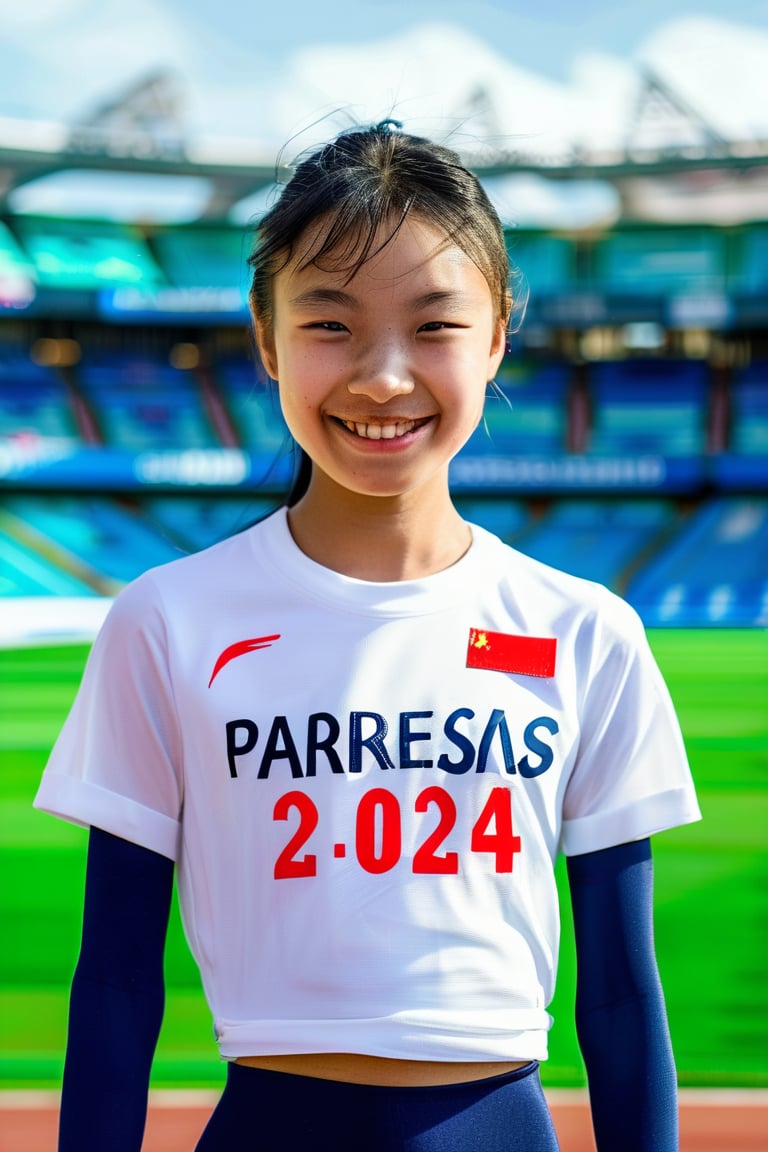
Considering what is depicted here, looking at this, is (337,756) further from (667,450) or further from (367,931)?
(667,450)

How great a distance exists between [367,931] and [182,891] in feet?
0.71

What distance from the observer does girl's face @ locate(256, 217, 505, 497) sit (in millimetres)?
1180

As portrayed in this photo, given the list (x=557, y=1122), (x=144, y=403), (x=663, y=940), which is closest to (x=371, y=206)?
(x=557, y=1122)

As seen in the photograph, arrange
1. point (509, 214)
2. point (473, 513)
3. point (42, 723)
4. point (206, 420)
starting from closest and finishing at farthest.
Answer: point (509, 214), point (42, 723), point (473, 513), point (206, 420)

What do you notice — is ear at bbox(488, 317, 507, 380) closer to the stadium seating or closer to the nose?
the nose

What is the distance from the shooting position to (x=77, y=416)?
66.8 ft

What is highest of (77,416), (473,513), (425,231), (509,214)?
(77,416)

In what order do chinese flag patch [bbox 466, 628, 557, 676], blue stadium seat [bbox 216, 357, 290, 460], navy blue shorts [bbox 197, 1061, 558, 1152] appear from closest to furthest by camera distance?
navy blue shorts [bbox 197, 1061, 558, 1152]
chinese flag patch [bbox 466, 628, 557, 676]
blue stadium seat [bbox 216, 357, 290, 460]

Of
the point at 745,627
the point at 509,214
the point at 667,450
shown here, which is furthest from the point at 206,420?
the point at 509,214

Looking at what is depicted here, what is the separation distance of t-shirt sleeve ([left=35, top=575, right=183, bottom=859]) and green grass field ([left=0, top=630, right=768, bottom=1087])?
7.20 ft

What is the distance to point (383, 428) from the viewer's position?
1.22m

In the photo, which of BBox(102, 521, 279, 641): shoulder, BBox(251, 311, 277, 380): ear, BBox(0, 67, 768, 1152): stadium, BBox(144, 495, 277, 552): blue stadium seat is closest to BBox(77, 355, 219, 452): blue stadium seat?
BBox(0, 67, 768, 1152): stadium

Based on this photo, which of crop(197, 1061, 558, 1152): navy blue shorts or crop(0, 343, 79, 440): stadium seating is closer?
crop(197, 1061, 558, 1152): navy blue shorts

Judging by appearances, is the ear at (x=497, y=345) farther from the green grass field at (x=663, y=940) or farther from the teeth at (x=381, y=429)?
the green grass field at (x=663, y=940)
